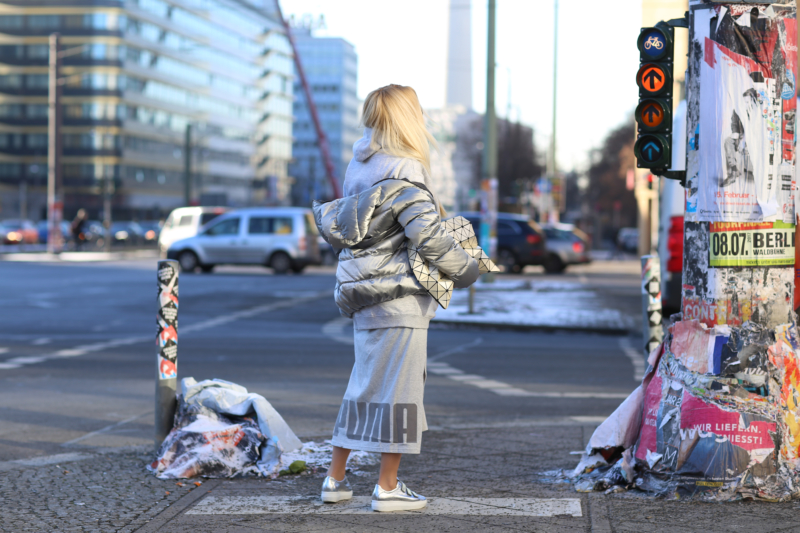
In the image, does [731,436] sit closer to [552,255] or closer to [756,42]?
[756,42]

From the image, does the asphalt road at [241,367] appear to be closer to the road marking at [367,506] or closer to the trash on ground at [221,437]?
the trash on ground at [221,437]

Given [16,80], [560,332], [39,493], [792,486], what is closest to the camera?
[792,486]

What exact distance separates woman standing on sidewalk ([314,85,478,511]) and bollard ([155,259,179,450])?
4.70ft

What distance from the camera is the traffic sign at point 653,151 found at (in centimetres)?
611

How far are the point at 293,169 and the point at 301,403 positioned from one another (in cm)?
15013

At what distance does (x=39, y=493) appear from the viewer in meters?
4.88

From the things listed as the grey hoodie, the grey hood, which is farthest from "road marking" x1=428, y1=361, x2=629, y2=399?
the grey hood

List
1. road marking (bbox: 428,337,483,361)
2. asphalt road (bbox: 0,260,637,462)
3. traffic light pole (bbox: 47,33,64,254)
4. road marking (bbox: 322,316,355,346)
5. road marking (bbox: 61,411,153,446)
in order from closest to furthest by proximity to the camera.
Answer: road marking (bbox: 61,411,153,446), asphalt road (bbox: 0,260,637,462), road marking (bbox: 428,337,483,361), road marking (bbox: 322,316,355,346), traffic light pole (bbox: 47,33,64,254)

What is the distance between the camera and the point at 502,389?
883cm

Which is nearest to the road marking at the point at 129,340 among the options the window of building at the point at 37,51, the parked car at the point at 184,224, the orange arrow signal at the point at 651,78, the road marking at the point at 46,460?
the road marking at the point at 46,460

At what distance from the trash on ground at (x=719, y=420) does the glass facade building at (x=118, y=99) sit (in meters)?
85.0

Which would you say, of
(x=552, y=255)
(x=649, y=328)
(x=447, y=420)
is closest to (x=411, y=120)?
(x=649, y=328)

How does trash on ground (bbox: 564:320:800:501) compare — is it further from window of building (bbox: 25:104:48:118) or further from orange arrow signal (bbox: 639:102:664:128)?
window of building (bbox: 25:104:48:118)

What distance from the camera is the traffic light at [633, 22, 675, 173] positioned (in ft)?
19.8
